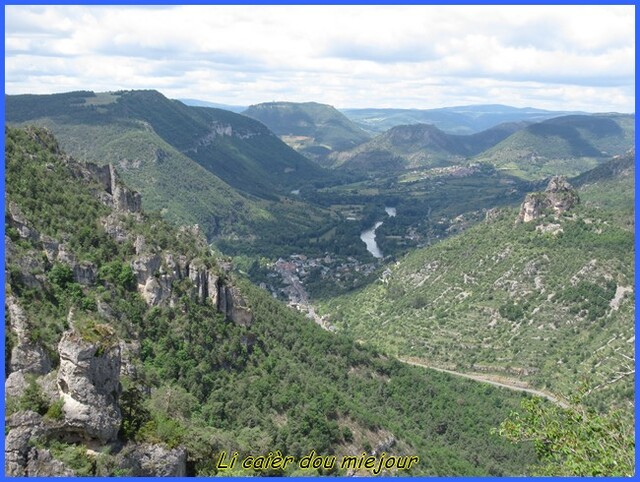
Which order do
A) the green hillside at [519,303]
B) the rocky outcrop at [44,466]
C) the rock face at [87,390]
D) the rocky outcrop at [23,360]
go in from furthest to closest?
1. the green hillside at [519,303]
2. the rocky outcrop at [23,360]
3. the rock face at [87,390]
4. the rocky outcrop at [44,466]

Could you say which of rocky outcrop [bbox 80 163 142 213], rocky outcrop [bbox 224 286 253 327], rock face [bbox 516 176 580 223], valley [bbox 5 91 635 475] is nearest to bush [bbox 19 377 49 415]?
valley [bbox 5 91 635 475]

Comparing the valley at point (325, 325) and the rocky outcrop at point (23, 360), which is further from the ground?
the rocky outcrop at point (23, 360)

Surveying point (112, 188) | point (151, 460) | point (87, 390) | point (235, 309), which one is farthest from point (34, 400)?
point (112, 188)

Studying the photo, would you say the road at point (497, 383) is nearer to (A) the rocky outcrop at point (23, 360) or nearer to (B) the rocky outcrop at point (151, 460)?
(B) the rocky outcrop at point (151, 460)

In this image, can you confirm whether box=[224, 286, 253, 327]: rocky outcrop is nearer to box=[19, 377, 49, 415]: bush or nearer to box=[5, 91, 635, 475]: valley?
box=[5, 91, 635, 475]: valley

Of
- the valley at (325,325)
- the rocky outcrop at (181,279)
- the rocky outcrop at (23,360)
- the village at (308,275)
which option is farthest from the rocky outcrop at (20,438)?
the village at (308,275)

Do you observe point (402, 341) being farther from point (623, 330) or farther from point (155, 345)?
point (155, 345)

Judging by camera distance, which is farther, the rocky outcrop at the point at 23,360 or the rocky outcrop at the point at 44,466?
the rocky outcrop at the point at 23,360

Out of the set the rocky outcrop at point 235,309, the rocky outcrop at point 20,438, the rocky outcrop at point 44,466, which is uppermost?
the rocky outcrop at point 20,438
